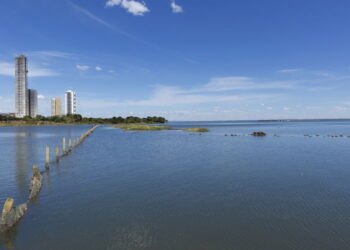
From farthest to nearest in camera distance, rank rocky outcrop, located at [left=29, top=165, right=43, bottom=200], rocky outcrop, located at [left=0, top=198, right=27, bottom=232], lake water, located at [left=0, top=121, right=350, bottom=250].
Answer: rocky outcrop, located at [left=29, top=165, right=43, bottom=200], rocky outcrop, located at [left=0, top=198, right=27, bottom=232], lake water, located at [left=0, top=121, right=350, bottom=250]

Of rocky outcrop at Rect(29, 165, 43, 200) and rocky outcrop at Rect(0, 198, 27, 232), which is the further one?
rocky outcrop at Rect(29, 165, 43, 200)

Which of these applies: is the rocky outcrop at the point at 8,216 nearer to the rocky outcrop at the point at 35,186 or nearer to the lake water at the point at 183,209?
the lake water at the point at 183,209

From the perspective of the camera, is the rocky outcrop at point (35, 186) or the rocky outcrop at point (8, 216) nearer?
the rocky outcrop at point (8, 216)

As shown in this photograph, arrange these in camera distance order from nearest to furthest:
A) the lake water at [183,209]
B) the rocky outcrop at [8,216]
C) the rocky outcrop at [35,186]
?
the lake water at [183,209] < the rocky outcrop at [8,216] < the rocky outcrop at [35,186]

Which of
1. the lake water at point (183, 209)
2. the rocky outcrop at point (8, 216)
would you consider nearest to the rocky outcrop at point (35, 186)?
the lake water at point (183, 209)

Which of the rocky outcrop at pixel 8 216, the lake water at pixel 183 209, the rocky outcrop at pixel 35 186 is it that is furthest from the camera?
the rocky outcrop at pixel 35 186

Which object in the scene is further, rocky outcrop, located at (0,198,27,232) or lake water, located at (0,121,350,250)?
rocky outcrop, located at (0,198,27,232)

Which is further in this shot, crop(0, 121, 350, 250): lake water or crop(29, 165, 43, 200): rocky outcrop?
crop(29, 165, 43, 200): rocky outcrop

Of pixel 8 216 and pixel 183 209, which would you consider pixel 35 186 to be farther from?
pixel 183 209

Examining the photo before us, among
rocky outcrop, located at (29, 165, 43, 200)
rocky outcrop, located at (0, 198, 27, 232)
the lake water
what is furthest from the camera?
rocky outcrop, located at (29, 165, 43, 200)

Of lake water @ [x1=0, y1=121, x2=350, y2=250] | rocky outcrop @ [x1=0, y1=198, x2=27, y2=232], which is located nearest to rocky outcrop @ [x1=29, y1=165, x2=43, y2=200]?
lake water @ [x1=0, y1=121, x2=350, y2=250]

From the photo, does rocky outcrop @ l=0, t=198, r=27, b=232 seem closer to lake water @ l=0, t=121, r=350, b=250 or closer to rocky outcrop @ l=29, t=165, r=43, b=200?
lake water @ l=0, t=121, r=350, b=250

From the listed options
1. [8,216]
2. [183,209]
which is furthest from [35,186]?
[183,209]

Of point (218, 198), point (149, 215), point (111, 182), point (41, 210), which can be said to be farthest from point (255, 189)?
point (41, 210)
